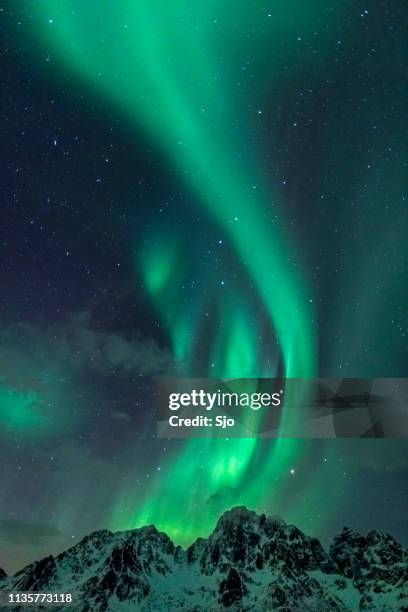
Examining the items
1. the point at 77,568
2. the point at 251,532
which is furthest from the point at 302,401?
the point at 251,532

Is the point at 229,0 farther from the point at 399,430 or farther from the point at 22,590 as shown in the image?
the point at 22,590

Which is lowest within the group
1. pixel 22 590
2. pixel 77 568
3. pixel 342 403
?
pixel 22 590

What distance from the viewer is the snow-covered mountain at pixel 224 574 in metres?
13.7

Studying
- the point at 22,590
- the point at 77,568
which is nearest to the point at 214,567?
the point at 77,568

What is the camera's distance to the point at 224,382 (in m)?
11.9

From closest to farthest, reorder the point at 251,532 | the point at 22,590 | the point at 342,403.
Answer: the point at 22,590
the point at 342,403
the point at 251,532

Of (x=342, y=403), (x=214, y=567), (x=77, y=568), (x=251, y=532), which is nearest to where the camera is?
(x=342, y=403)

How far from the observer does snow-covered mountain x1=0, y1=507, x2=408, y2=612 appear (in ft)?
45.1

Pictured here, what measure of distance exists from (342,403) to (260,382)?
1.75 meters

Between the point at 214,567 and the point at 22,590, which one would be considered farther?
the point at 214,567

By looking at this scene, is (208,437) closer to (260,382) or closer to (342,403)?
(260,382)

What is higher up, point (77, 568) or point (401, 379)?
point (401, 379)

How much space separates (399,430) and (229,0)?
9913 mm

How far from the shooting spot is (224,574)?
77.7 feet
